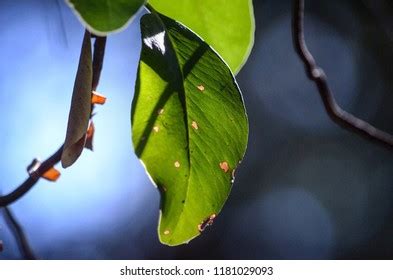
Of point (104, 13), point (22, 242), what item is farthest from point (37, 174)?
point (104, 13)

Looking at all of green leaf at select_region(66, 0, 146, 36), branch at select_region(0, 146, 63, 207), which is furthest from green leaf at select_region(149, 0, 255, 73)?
branch at select_region(0, 146, 63, 207)

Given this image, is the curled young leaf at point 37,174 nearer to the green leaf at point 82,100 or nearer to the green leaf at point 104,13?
the green leaf at point 82,100

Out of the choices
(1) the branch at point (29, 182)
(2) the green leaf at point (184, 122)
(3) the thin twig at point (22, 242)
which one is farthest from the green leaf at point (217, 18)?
(3) the thin twig at point (22, 242)

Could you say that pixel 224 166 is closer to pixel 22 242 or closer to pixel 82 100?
pixel 82 100

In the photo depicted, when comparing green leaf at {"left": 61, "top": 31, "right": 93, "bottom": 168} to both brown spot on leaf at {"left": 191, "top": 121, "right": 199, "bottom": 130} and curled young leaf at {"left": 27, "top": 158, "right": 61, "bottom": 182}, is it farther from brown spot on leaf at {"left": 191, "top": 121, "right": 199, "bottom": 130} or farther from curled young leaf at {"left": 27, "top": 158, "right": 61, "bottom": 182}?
curled young leaf at {"left": 27, "top": 158, "right": 61, "bottom": 182}
